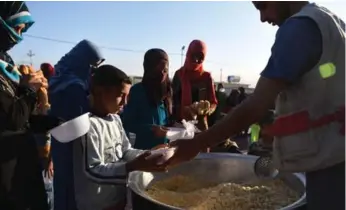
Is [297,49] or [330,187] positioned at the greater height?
[297,49]

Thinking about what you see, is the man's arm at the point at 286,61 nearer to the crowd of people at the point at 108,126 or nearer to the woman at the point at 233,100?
the crowd of people at the point at 108,126

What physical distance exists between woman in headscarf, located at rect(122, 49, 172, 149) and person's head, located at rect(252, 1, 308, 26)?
1.30 metres

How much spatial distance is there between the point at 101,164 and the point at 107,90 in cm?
37

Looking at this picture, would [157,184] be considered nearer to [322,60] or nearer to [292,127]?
[292,127]

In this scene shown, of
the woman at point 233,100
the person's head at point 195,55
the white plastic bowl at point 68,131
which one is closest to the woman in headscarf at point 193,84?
the person's head at point 195,55

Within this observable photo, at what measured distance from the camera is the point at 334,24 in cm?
113

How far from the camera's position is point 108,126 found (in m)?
1.81

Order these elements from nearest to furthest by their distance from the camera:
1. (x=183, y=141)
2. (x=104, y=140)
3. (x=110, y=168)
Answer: (x=183, y=141), (x=110, y=168), (x=104, y=140)

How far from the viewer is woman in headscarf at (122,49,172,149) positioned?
265 cm

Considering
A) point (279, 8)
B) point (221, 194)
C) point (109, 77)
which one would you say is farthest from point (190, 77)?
point (279, 8)

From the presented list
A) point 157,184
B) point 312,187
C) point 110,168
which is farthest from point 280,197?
point 110,168

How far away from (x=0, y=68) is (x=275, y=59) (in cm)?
116

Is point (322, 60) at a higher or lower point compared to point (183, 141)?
higher

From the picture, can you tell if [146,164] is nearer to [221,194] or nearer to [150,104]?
[221,194]
